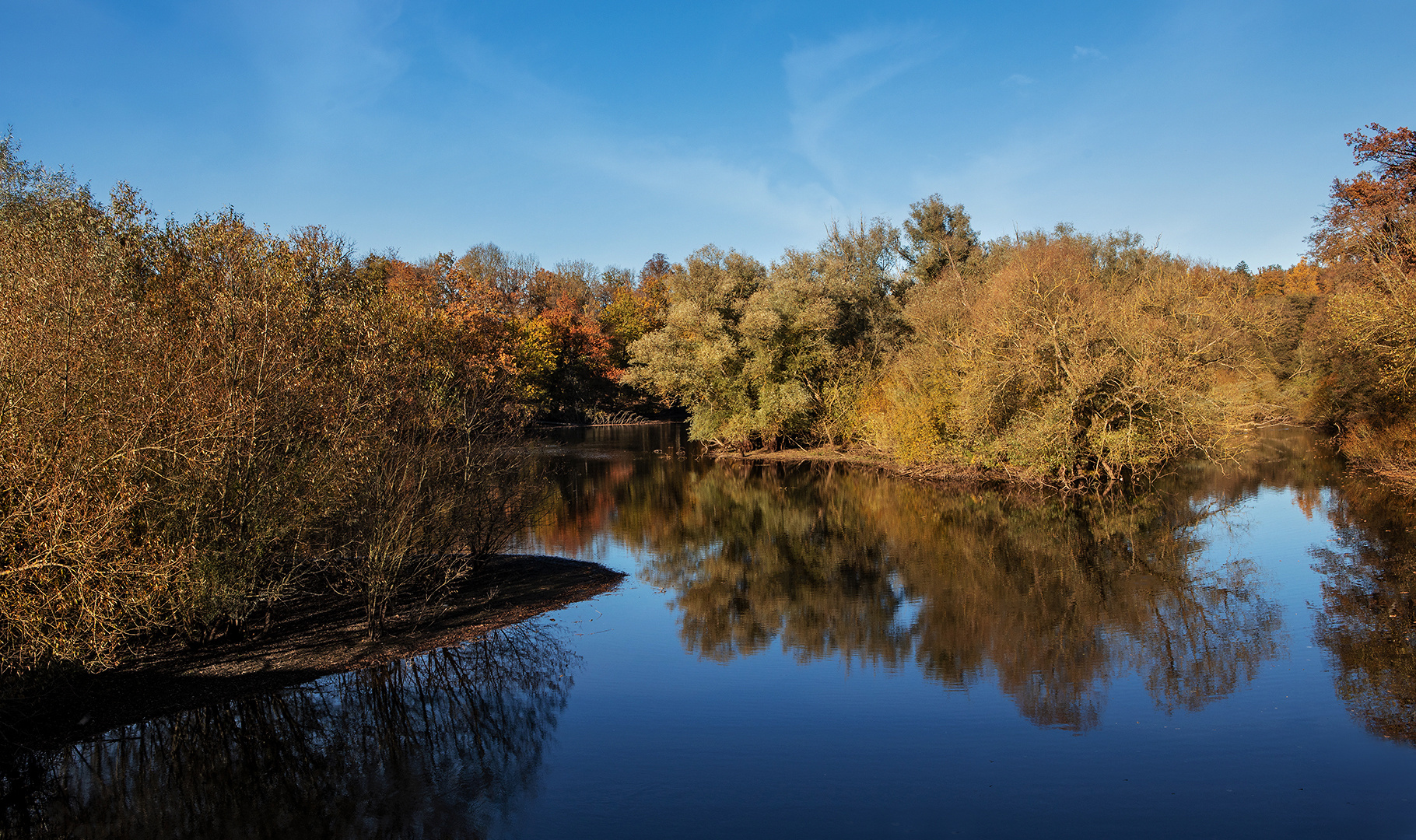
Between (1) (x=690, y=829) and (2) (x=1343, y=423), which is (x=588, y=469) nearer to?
(1) (x=690, y=829)

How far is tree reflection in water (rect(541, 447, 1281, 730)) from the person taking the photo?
10469 mm

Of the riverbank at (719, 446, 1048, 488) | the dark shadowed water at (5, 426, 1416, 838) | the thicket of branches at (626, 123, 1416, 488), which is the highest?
the thicket of branches at (626, 123, 1416, 488)

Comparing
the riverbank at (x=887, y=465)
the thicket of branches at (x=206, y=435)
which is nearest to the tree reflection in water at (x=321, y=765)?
the thicket of branches at (x=206, y=435)

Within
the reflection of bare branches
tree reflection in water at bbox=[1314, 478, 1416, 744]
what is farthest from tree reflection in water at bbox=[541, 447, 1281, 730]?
tree reflection in water at bbox=[1314, 478, 1416, 744]

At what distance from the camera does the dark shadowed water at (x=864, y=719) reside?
694 cm

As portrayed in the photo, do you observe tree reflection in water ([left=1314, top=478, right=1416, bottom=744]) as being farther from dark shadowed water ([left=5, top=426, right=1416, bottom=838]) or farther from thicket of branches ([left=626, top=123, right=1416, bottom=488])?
thicket of branches ([left=626, top=123, right=1416, bottom=488])

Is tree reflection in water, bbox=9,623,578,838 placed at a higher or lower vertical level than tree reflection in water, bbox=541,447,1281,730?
lower

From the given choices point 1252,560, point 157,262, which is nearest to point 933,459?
point 1252,560

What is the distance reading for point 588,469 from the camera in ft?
122

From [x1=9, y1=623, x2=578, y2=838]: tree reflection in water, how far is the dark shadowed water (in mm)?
33

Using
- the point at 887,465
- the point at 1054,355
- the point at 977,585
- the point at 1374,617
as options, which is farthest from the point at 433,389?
the point at 887,465

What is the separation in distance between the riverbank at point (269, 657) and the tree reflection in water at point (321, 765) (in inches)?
14.1

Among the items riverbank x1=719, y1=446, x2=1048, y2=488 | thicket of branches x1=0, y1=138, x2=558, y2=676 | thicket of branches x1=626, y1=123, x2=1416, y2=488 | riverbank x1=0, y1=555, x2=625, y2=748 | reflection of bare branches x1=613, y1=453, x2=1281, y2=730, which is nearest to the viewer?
thicket of branches x1=0, y1=138, x2=558, y2=676

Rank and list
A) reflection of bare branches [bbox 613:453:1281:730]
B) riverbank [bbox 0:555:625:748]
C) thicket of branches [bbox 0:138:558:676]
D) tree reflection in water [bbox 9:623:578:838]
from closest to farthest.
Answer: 1. tree reflection in water [bbox 9:623:578:838]
2. thicket of branches [bbox 0:138:558:676]
3. riverbank [bbox 0:555:625:748]
4. reflection of bare branches [bbox 613:453:1281:730]
